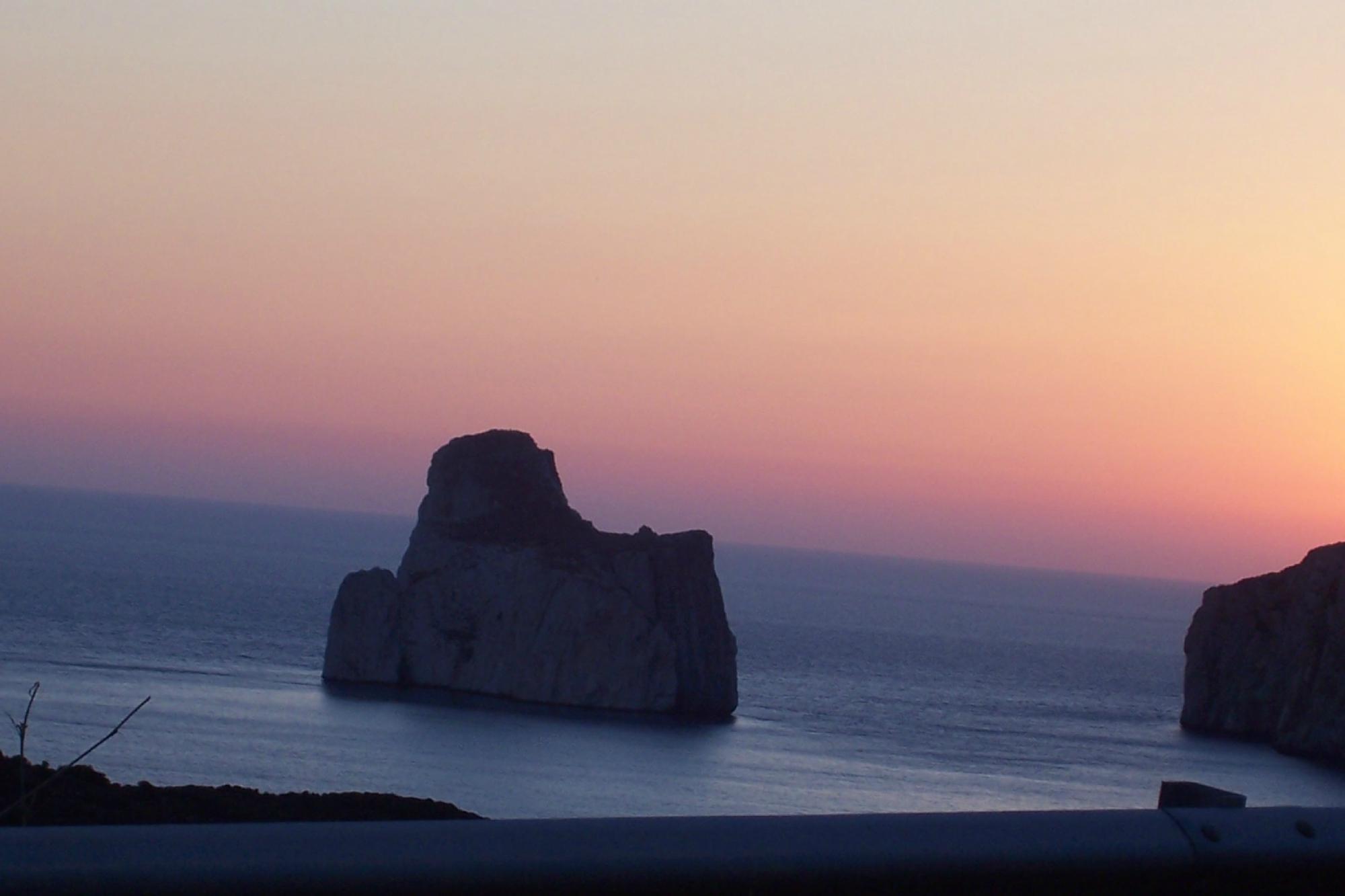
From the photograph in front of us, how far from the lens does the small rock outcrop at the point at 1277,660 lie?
49.1 m

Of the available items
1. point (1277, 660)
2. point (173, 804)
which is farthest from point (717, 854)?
point (1277, 660)

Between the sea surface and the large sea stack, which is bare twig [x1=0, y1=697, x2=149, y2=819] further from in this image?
the large sea stack

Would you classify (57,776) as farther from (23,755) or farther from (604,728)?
(604,728)

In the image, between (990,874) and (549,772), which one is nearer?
(990,874)

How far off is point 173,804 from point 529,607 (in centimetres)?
4303

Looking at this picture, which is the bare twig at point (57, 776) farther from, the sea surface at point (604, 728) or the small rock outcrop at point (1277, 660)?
the small rock outcrop at point (1277, 660)

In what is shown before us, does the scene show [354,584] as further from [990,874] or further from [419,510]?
[990,874]

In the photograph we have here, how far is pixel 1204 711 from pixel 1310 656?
327 inches

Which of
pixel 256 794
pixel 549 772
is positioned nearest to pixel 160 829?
pixel 256 794

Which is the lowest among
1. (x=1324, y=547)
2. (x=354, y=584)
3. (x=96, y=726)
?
(x=96, y=726)

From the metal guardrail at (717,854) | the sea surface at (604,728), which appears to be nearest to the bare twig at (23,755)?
the metal guardrail at (717,854)

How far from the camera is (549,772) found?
38.3 m

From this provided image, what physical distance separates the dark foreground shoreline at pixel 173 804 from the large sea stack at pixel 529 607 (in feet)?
133

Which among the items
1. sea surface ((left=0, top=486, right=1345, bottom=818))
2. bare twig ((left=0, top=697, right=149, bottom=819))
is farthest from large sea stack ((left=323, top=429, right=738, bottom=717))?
bare twig ((left=0, top=697, right=149, bottom=819))
